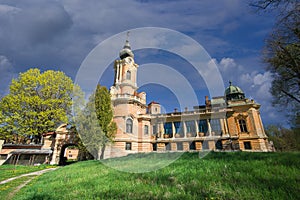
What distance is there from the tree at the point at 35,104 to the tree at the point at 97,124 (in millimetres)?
5638

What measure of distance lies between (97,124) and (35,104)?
11493 millimetres

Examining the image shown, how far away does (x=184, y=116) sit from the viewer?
104ft

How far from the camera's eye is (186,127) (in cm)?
3111

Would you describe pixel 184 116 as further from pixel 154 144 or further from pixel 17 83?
pixel 17 83

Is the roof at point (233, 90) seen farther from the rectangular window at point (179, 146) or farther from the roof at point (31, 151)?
the roof at point (31, 151)

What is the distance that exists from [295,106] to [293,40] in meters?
7.92

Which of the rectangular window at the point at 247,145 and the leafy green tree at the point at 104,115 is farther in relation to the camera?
the rectangular window at the point at 247,145

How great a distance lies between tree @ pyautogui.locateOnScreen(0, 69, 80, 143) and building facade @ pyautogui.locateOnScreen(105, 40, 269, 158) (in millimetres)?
9059

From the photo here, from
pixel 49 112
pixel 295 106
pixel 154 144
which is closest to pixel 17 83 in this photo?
pixel 49 112

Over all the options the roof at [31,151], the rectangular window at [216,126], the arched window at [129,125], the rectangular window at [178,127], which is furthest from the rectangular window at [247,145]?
the roof at [31,151]

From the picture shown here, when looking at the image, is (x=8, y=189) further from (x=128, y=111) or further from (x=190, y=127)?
(x=190, y=127)

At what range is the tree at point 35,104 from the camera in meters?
23.5

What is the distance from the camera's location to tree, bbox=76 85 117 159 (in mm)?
22531

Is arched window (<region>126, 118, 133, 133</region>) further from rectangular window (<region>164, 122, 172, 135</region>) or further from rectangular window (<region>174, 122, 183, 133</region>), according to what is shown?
rectangular window (<region>174, 122, 183, 133</region>)
